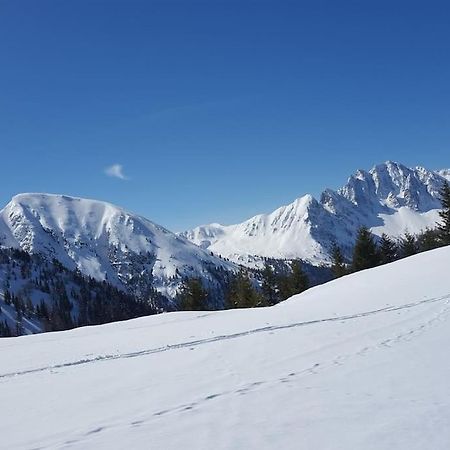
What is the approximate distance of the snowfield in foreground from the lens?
671cm

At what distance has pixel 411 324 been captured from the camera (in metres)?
15.5

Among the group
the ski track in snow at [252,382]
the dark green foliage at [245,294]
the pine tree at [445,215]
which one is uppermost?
the pine tree at [445,215]

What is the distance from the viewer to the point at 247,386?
9.61m

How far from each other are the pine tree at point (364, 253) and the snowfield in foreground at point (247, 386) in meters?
35.3

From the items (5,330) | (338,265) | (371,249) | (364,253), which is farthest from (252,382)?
(5,330)

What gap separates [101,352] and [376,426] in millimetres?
12429

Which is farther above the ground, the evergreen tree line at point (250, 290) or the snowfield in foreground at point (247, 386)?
the evergreen tree line at point (250, 290)

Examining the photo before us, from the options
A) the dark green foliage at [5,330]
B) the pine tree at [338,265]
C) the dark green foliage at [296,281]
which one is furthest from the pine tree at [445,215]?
the dark green foliage at [5,330]

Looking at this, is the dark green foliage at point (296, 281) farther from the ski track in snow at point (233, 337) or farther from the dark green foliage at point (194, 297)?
the ski track in snow at point (233, 337)

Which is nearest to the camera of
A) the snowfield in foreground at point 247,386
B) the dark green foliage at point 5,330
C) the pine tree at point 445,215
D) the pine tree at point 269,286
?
the snowfield in foreground at point 247,386

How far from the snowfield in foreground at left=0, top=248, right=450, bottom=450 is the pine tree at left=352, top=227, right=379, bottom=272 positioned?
35.3 meters

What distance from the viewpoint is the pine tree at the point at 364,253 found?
179ft

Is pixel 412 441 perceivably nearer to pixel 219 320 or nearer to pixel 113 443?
pixel 113 443

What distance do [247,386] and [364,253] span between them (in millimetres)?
48651
